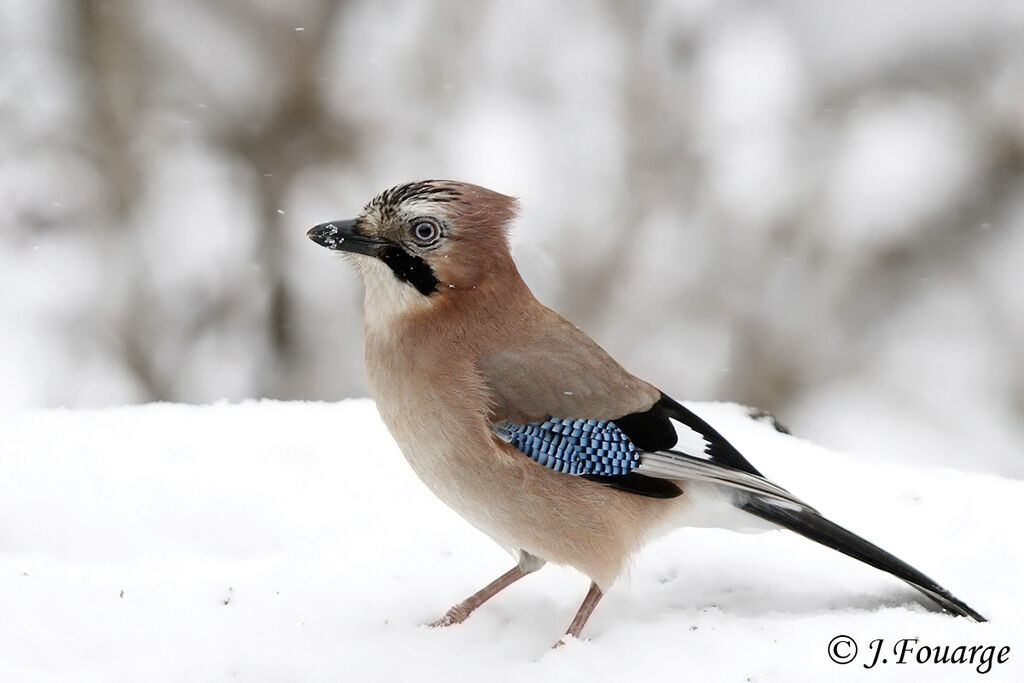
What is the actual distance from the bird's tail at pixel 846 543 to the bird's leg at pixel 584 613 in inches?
21.9

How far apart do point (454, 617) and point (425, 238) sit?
1.17m

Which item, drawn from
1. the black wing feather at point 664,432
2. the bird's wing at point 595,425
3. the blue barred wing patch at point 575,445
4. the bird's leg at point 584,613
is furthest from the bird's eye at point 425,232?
the bird's leg at point 584,613

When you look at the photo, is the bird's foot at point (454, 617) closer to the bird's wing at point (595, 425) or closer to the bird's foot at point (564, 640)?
the bird's foot at point (564, 640)

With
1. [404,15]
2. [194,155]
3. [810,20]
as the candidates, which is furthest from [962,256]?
[194,155]

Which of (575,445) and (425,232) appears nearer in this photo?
(575,445)

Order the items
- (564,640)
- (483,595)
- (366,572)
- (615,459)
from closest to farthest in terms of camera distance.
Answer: (564,640) → (615,459) → (483,595) → (366,572)

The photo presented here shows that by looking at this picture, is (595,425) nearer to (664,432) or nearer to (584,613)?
(664,432)

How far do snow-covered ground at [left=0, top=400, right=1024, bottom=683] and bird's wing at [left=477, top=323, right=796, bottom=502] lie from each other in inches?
18.0

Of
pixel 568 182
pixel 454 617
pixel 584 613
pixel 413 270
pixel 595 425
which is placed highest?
pixel 568 182

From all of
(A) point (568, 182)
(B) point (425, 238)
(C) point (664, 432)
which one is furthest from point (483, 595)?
(A) point (568, 182)

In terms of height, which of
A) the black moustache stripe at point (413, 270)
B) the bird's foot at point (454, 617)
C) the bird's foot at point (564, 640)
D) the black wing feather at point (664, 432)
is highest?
the black moustache stripe at point (413, 270)

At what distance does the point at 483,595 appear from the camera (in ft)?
12.1

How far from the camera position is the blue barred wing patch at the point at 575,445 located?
3.52 m

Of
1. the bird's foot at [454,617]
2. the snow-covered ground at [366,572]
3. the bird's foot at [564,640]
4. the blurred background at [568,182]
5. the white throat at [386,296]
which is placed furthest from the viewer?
the blurred background at [568,182]
